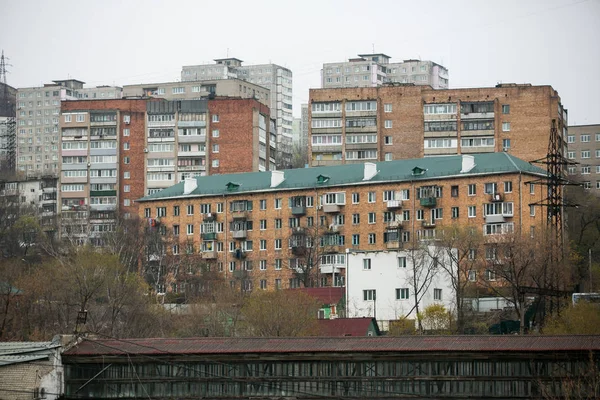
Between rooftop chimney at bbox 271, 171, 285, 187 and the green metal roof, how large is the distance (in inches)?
13.8

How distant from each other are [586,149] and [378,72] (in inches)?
1357

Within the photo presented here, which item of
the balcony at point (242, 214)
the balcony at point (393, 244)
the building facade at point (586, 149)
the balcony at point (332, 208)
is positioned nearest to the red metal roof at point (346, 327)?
the balcony at point (393, 244)

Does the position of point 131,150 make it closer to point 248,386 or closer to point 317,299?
point 317,299

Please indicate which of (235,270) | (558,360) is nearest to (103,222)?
(235,270)

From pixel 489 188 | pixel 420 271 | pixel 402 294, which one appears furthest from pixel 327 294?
pixel 489 188

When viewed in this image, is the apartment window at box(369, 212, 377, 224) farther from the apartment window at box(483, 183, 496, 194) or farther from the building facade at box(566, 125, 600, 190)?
the building facade at box(566, 125, 600, 190)

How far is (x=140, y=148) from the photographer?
411ft

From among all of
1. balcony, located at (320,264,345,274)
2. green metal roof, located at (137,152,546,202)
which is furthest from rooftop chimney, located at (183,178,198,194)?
balcony, located at (320,264,345,274)

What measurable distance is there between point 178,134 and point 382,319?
53.4 metres

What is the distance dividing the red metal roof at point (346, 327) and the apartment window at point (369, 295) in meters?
10.9

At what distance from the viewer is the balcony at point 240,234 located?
9906 centimetres

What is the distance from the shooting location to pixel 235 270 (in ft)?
323

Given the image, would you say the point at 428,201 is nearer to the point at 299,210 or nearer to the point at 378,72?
the point at 299,210

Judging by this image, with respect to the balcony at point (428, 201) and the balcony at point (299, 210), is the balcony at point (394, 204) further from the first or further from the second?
the balcony at point (299, 210)
